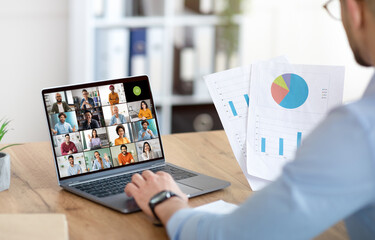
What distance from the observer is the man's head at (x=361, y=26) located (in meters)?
0.83

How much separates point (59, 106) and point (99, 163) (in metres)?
0.17

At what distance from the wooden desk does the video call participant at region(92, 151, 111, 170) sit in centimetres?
10

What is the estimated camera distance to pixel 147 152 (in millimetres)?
1365

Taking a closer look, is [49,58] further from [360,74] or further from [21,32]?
[360,74]

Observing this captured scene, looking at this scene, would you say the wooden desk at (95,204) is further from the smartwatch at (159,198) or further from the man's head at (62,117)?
the man's head at (62,117)

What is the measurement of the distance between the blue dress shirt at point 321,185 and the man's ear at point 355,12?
118 mm

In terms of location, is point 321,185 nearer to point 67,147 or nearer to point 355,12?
point 355,12

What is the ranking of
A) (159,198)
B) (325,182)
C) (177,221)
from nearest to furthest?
(325,182) → (177,221) → (159,198)

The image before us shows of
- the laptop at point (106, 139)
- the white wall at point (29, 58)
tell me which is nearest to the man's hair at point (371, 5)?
the laptop at point (106, 139)

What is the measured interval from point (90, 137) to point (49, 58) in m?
1.94

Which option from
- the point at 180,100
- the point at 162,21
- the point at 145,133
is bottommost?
the point at 180,100

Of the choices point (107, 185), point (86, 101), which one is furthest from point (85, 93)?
point (107, 185)

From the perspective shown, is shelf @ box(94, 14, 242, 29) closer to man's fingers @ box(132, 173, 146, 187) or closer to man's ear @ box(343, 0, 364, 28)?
man's fingers @ box(132, 173, 146, 187)

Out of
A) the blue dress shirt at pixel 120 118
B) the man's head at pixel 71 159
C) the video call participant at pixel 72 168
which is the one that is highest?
the blue dress shirt at pixel 120 118
